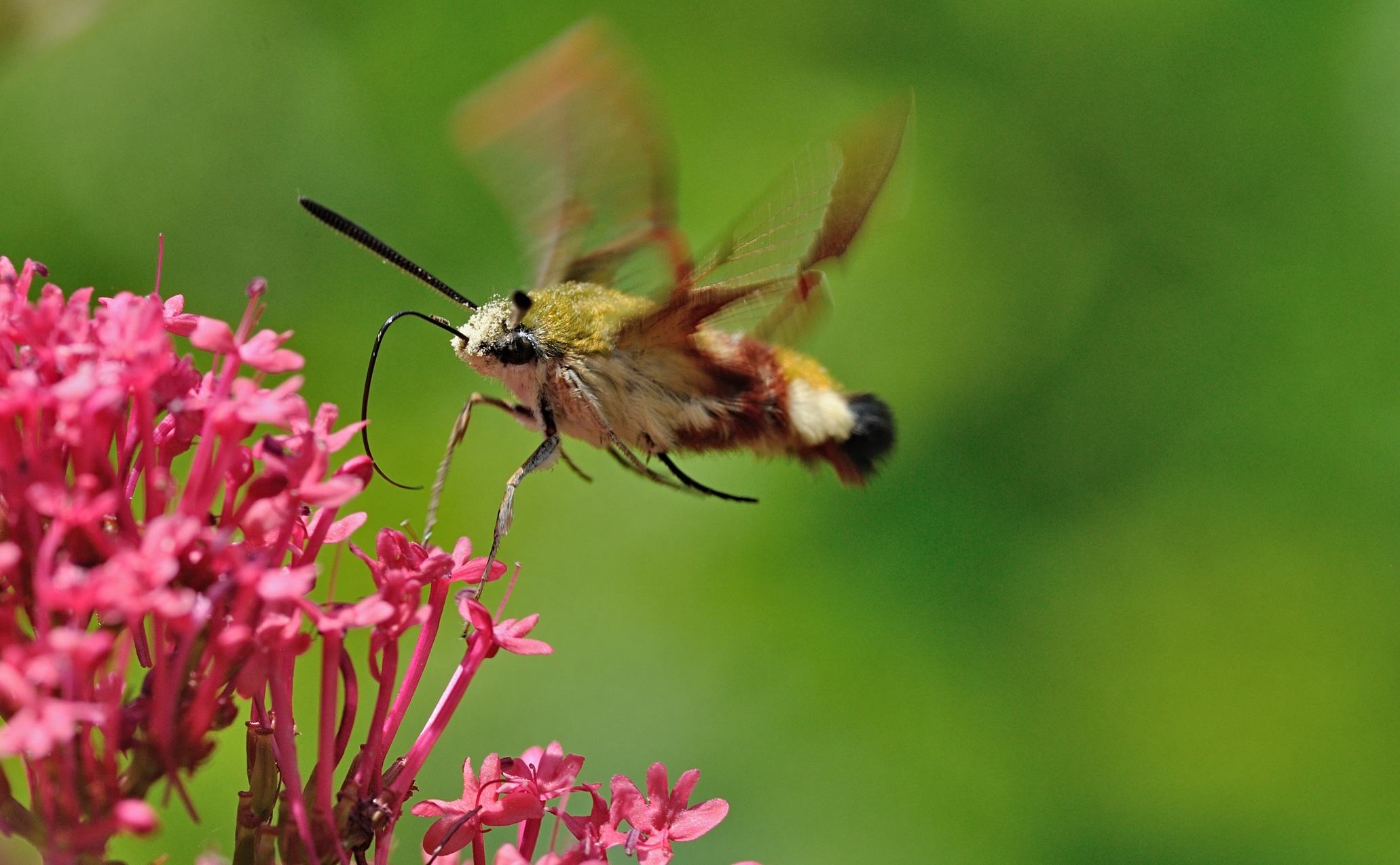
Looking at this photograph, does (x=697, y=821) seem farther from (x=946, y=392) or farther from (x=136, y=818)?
(x=946, y=392)

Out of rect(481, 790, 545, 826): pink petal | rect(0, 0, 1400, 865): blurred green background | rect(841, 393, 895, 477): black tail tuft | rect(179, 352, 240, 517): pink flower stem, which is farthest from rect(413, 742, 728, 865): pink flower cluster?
rect(0, 0, 1400, 865): blurred green background

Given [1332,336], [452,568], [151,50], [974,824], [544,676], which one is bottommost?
[452,568]

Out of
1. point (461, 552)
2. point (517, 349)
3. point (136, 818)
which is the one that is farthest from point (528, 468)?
point (136, 818)

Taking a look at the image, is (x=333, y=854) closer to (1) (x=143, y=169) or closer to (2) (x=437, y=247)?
(2) (x=437, y=247)

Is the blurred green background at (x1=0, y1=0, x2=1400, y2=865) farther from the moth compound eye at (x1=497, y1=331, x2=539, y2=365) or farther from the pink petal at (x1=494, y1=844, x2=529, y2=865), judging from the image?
the pink petal at (x1=494, y1=844, x2=529, y2=865)

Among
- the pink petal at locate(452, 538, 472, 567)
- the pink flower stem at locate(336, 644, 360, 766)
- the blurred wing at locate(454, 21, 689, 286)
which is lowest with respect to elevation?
the pink flower stem at locate(336, 644, 360, 766)

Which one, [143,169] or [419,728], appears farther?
[143,169]

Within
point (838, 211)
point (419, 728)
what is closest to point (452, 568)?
point (838, 211)
